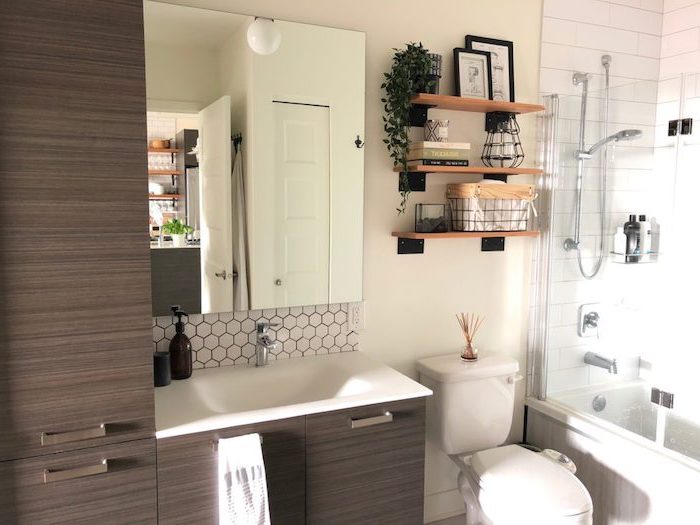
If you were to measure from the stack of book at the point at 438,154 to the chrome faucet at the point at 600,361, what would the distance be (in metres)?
1.18

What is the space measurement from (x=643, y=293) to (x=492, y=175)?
874 mm

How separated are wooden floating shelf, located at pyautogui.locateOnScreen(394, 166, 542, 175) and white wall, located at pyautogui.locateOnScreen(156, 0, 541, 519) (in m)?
0.12

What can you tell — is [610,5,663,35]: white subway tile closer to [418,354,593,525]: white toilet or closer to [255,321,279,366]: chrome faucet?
[418,354,593,525]: white toilet

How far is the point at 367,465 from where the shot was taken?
6.87ft

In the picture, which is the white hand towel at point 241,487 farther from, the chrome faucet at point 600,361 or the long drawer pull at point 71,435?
the chrome faucet at point 600,361

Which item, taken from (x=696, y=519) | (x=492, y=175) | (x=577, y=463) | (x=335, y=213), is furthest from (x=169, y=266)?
(x=696, y=519)

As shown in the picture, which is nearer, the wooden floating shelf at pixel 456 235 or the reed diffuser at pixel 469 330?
the wooden floating shelf at pixel 456 235

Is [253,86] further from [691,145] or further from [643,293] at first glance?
[643,293]

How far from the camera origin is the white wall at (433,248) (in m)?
2.54

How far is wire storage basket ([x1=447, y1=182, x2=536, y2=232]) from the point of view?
2635 mm

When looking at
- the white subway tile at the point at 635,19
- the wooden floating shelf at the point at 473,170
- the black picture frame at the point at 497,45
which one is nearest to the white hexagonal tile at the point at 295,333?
the wooden floating shelf at the point at 473,170

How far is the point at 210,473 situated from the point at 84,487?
1.15 feet

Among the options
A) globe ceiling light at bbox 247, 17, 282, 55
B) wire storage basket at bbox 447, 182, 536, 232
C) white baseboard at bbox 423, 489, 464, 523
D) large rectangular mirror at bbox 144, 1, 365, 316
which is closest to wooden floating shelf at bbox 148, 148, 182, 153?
large rectangular mirror at bbox 144, 1, 365, 316

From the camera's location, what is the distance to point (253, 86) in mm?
2303
